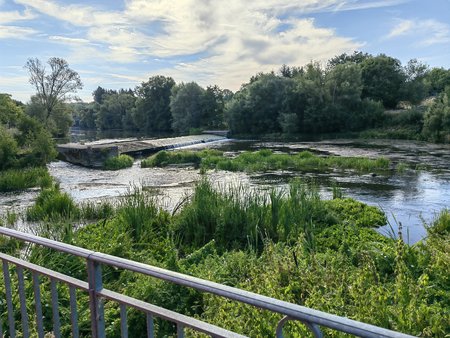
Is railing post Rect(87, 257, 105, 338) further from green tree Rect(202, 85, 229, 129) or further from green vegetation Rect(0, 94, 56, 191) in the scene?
green tree Rect(202, 85, 229, 129)

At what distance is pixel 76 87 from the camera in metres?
53.9

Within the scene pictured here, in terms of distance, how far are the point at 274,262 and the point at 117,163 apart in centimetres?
2317

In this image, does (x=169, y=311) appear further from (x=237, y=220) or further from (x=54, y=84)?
(x=54, y=84)

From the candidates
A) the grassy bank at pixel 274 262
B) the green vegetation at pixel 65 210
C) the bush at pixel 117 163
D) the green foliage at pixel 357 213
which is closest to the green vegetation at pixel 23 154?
the bush at pixel 117 163

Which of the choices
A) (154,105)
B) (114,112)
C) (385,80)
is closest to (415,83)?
(385,80)

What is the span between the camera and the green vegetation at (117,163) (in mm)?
26312

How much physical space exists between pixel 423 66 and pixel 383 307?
62.7 metres

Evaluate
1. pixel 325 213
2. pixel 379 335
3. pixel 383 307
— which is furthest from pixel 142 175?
pixel 379 335

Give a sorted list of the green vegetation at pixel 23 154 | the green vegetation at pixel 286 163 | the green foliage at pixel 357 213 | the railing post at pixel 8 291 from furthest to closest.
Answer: the green vegetation at pixel 286 163
the green vegetation at pixel 23 154
the green foliage at pixel 357 213
the railing post at pixel 8 291

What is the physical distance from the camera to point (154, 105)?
82938mm

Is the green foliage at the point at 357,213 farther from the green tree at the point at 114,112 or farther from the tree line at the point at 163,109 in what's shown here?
the green tree at the point at 114,112

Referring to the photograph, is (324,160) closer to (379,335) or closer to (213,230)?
(213,230)

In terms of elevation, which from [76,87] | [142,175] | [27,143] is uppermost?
[76,87]

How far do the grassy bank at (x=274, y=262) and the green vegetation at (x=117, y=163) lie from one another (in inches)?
710
